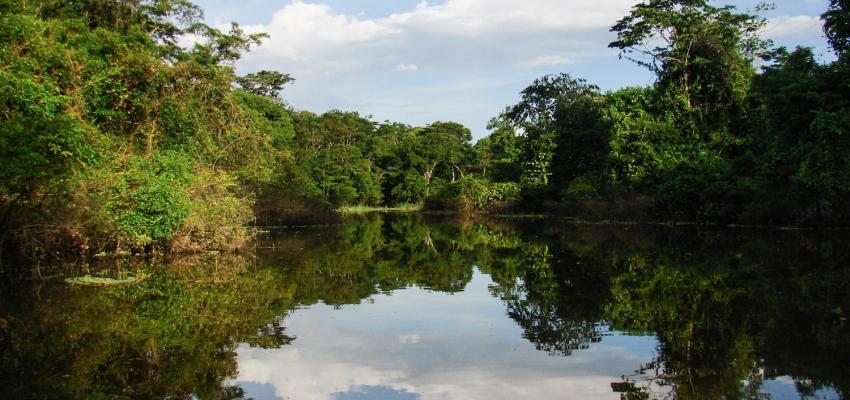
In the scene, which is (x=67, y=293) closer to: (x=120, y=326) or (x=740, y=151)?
(x=120, y=326)

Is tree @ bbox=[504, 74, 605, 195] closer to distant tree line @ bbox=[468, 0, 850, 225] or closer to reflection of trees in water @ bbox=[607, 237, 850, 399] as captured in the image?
distant tree line @ bbox=[468, 0, 850, 225]

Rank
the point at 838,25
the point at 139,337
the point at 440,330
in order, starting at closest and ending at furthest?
1. the point at 139,337
2. the point at 440,330
3. the point at 838,25

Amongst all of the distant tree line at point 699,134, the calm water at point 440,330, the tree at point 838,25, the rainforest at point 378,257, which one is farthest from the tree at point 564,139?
the calm water at point 440,330

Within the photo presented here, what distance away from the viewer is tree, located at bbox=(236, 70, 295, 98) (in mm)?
52625

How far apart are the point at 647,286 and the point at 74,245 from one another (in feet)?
42.1

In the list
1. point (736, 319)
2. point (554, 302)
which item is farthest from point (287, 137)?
point (736, 319)

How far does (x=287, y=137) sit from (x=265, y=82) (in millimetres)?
12821

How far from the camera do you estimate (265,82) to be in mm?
54469

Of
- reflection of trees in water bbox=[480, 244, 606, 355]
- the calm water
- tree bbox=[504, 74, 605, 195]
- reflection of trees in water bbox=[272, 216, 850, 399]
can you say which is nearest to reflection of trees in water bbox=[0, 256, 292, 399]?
the calm water

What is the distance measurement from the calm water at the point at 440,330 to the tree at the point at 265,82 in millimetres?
38439

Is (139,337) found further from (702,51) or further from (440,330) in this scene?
(702,51)

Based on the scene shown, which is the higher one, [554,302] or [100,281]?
[100,281]

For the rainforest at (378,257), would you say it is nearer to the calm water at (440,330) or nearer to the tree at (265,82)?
the calm water at (440,330)

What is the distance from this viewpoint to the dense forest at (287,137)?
13109 millimetres
